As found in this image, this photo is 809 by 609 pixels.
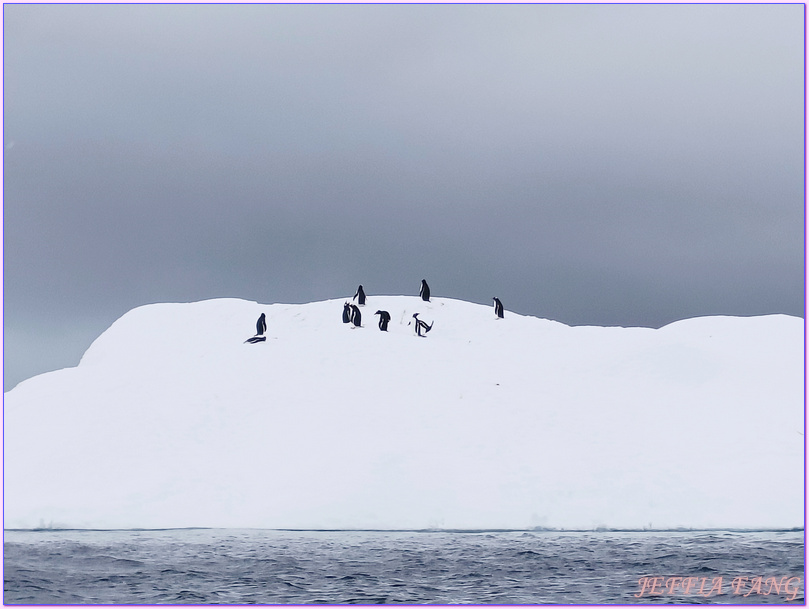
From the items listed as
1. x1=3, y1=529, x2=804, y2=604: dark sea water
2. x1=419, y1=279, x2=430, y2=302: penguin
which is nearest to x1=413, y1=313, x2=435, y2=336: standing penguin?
x1=419, y1=279, x2=430, y2=302: penguin

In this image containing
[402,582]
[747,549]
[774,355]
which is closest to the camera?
[402,582]

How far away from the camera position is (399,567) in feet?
50.1

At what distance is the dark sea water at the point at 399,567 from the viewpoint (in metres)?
13.3

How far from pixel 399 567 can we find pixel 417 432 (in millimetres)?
8353

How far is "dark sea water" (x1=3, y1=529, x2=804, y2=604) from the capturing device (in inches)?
524

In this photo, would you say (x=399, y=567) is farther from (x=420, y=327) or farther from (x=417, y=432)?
(x=420, y=327)

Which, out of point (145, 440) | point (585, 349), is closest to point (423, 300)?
point (585, 349)

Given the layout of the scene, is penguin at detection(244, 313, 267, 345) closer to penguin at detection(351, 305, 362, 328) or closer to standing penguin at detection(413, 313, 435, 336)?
penguin at detection(351, 305, 362, 328)

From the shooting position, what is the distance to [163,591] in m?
13.4

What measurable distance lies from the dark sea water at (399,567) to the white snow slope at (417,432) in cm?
119

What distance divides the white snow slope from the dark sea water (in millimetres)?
1192

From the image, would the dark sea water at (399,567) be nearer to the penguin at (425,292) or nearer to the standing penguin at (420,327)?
the standing penguin at (420,327)

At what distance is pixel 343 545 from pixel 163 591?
4.79m

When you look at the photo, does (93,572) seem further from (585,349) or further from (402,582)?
(585,349)
